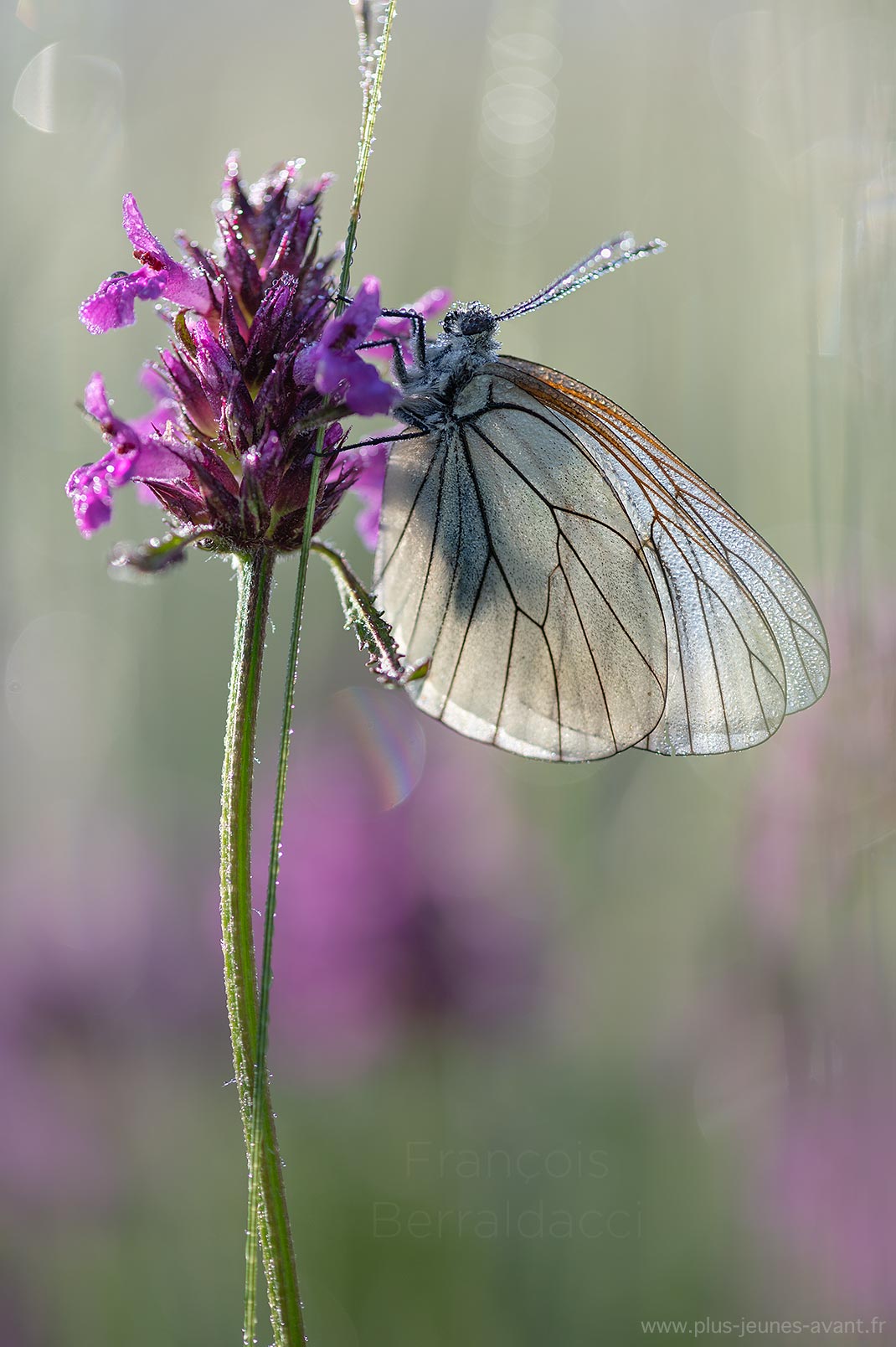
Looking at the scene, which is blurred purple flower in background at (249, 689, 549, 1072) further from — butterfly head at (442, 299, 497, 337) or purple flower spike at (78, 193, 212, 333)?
purple flower spike at (78, 193, 212, 333)

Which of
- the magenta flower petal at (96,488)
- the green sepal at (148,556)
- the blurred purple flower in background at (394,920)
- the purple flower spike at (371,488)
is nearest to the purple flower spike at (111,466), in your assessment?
the magenta flower petal at (96,488)

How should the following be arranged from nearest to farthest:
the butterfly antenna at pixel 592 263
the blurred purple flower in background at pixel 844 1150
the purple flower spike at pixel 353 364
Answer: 1. the purple flower spike at pixel 353 364
2. the butterfly antenna at pixel 592 263
3. the blurred purple flower in background at pixel 844 1150

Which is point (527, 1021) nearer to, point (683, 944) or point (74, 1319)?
point (683, 944)

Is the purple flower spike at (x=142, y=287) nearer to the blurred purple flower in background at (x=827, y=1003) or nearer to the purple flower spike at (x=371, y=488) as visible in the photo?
the purple flower spike at (x=371, y=488)

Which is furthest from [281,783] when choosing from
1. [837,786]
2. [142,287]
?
[837,786]

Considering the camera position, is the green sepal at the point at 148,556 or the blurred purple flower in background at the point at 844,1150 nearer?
the green sepal at the point at 148,556

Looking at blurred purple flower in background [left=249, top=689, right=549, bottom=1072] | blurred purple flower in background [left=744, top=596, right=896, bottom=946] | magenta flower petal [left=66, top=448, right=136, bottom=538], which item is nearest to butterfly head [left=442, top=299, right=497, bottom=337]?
magenta flower petal [left=66, top=448, right=136, bottom=538]

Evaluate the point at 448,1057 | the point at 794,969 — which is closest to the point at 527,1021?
the point at 448,1057

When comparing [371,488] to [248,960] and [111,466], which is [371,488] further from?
[248,960]
